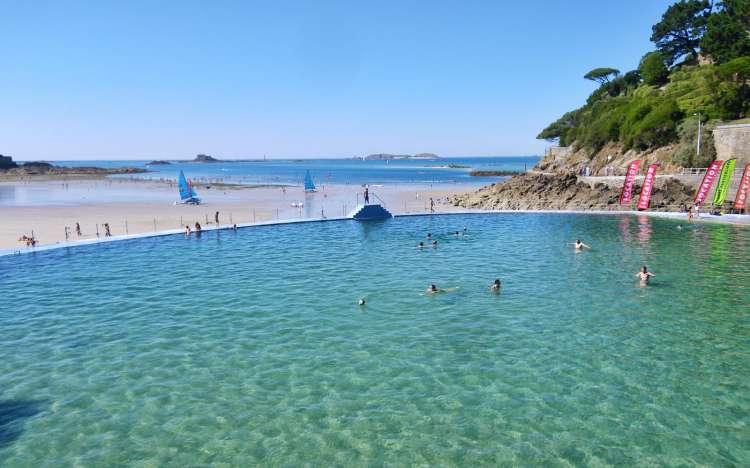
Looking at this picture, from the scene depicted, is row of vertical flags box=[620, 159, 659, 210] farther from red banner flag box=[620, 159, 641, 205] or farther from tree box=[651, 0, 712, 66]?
tree box=[651, 0, 712, 66]

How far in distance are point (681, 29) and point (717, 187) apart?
2390 inches

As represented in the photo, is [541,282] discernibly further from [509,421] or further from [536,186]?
[536,186]

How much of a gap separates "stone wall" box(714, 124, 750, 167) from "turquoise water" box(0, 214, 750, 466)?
78.8ft

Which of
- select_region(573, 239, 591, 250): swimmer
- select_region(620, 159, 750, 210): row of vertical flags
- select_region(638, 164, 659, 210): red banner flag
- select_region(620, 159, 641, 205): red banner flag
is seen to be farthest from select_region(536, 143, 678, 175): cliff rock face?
select_region(573, 239, 591, 250): swimmer

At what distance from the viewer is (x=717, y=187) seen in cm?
4056

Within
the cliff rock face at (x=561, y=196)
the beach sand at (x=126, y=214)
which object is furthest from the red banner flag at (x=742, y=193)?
the beach sand at (x=126, y=214)

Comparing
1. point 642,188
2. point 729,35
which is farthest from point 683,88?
point 642,188

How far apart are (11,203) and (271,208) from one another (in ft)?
110

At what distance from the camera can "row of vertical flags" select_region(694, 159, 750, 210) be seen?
125ft

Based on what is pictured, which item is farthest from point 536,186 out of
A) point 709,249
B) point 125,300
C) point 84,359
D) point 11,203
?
point 11,203

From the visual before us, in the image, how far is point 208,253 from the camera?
29.1 meters

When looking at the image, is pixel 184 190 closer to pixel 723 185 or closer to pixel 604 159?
pixel 723 185

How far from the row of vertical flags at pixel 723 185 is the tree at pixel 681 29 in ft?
177

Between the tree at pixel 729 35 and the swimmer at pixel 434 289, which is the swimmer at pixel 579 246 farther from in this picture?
the tree at pixel 729 35
